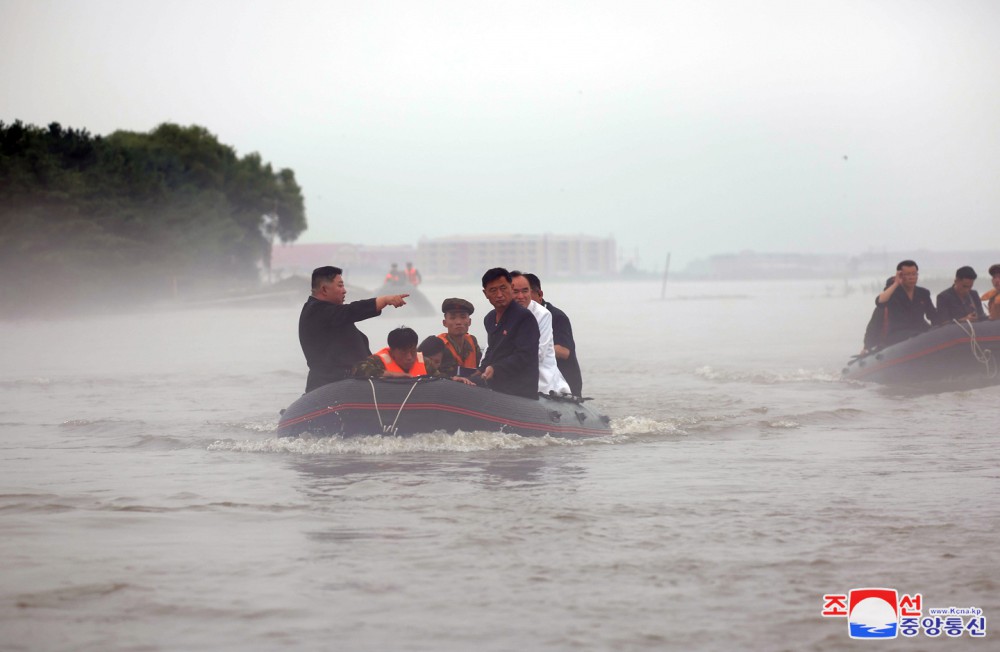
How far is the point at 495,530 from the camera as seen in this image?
8125mm

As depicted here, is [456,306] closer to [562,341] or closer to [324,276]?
[324,276]

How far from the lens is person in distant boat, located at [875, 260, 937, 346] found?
19.2m

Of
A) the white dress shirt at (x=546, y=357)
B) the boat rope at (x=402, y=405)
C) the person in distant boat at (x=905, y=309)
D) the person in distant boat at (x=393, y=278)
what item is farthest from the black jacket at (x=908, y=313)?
the person in distant boat at (x=393, y=278)

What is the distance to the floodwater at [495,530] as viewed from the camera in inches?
232

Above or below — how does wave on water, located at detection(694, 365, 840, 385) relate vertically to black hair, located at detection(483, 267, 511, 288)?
below

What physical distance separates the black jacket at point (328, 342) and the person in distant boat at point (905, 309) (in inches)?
379

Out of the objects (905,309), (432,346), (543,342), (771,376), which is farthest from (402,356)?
(771,376)

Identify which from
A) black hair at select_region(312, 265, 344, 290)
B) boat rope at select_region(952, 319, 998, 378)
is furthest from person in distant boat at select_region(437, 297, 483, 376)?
boat rope at select_region(952, 319, 998, 378)

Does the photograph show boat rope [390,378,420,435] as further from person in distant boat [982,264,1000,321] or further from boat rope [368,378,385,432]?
person in distant boat [982,264,1000,321]

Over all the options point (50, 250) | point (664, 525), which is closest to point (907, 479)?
point (664, 525)

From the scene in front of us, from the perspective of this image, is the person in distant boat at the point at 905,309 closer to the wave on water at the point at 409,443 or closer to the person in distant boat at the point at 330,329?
the wave on water at the point at 409,443

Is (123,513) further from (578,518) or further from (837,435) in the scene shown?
(837,435)

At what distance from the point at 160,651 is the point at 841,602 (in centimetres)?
307

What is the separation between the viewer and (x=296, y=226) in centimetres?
10006
